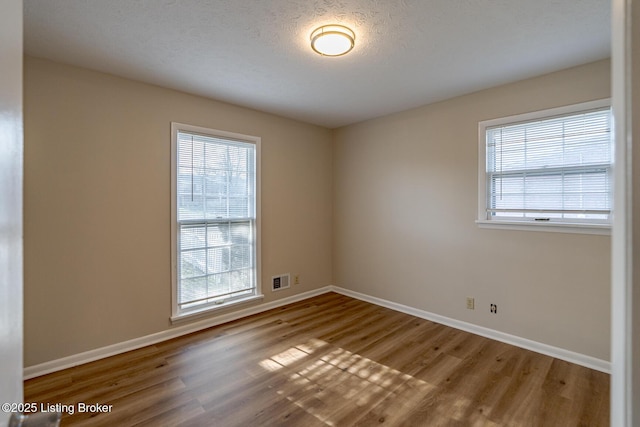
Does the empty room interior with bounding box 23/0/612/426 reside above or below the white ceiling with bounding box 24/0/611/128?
below

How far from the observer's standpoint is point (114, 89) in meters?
2.67

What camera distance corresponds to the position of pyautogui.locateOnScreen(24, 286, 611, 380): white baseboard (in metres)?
2.42

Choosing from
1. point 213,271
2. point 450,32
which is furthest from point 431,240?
point 213,271

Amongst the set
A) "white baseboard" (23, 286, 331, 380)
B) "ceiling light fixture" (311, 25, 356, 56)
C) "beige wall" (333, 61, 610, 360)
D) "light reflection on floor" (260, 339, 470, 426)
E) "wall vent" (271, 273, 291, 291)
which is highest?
"ceiling light fixture" (311, 25, 356, 56)

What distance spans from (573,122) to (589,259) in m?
1.21

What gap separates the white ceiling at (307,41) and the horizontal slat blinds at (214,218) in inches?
27.8

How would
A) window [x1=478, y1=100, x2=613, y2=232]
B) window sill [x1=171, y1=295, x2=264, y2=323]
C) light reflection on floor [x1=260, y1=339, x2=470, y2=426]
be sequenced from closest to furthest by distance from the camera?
light reflection on floor [x1=260, y1=339, x2=470, y2=426] → window [x1=478, y1=100, x2=613, y2=232] → window sill [x1=171, y1=295, x2=264, y2=323]

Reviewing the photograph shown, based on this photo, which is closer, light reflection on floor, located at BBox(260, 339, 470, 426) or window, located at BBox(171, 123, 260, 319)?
light reflection on floor, located at BBox(260, 339, 470, 426)

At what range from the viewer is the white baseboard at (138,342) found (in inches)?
93.1

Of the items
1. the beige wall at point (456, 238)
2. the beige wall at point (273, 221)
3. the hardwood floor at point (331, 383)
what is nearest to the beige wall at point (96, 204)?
the beige wall at point (273, 221)

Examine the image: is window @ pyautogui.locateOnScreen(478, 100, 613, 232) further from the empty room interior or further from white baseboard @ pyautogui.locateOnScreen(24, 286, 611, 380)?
white baseboard @ pyautogui.locateOnScreen(24, 286, 611, 380)

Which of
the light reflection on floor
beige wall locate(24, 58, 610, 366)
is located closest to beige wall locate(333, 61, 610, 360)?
beige wall locate(24, 58, 610, 366)

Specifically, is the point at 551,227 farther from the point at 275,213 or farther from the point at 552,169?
the point at 275,213

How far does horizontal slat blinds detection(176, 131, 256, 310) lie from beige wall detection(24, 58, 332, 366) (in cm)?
17
